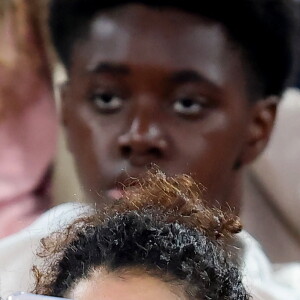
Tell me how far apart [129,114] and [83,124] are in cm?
6

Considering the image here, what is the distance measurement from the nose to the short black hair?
0.37 feet

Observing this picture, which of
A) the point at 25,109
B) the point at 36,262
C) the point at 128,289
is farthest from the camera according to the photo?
the point at 25,109

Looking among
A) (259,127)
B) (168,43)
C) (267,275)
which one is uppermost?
(168,43)

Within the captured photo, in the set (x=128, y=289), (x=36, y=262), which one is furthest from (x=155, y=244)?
(x=36, y=262)

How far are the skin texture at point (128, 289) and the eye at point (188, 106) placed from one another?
0.31 m

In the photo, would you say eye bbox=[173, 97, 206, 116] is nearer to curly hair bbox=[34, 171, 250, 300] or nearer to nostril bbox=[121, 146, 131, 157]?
nostril bbox=[121, 146, 131, 157]

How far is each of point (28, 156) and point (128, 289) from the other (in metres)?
0.51

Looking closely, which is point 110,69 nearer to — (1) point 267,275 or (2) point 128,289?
(1) point 267,275

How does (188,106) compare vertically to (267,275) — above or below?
above

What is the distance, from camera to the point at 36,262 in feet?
2.13

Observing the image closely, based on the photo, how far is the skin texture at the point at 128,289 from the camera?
→ 1.38 ft

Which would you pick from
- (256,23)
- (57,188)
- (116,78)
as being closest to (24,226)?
(57,188)

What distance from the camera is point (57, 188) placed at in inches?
35.8

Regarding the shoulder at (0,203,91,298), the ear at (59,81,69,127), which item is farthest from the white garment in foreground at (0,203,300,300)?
the ear at (59,81,69,127)
